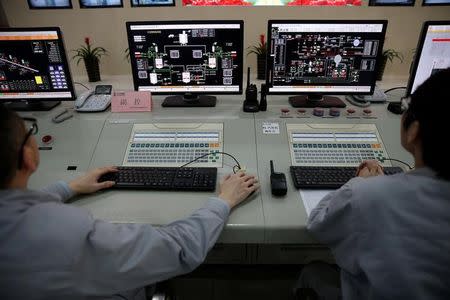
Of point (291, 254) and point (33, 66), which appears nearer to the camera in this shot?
point (33, 66)

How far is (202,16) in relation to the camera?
8.93ft

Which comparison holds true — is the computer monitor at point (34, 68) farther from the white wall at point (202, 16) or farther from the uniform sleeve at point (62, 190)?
the white wall at point (202, 16)

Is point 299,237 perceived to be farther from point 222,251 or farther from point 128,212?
point 222,251

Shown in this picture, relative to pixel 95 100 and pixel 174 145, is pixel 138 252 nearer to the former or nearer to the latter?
pixel 174 145

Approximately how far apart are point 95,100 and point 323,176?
4.14 feet

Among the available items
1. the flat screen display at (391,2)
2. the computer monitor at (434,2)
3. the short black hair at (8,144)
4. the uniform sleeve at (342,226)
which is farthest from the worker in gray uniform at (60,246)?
the computer monitor at (434,2)

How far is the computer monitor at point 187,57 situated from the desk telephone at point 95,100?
204 mm

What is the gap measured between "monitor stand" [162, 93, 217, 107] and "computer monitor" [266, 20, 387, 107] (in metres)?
0.34

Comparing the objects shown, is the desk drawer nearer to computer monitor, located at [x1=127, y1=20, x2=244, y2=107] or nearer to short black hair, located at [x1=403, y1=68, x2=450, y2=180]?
computer monitor, located at [x1=127, y1=20, x2=244, y2=107]

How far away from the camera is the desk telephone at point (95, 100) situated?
1657mm

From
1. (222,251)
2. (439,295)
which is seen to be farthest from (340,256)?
(222,251)

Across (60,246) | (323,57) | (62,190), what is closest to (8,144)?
(60,246)

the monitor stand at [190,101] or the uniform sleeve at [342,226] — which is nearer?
the uniform sleeve at [342,226]

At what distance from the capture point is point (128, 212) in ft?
3.60
